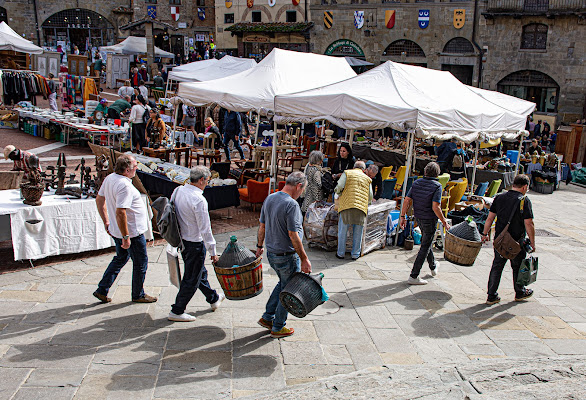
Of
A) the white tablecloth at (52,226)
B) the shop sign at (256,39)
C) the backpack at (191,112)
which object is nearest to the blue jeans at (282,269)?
the white tablecloth at (52,226)

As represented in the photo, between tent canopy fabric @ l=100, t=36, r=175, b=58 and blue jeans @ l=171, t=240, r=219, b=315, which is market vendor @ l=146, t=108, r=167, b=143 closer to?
blue jeans @ l=171, t=240, r=219, b=315

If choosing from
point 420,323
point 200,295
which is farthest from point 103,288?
point 420,323

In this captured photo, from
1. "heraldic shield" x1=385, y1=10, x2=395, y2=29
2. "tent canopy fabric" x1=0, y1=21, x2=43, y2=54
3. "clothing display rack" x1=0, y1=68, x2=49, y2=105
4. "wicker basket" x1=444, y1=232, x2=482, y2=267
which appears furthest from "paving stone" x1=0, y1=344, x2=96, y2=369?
"heraldic shield" x1=385, y1=10, x2=395, y2=29

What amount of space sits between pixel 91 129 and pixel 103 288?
8.99 meters

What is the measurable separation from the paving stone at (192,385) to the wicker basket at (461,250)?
11.1 feet

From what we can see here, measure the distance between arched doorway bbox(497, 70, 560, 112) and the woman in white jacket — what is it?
19.3 metres

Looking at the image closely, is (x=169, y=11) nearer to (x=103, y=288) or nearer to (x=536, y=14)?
(x=536, y=14)

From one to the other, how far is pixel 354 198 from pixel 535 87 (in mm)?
21644

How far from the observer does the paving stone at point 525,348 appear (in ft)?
17.1

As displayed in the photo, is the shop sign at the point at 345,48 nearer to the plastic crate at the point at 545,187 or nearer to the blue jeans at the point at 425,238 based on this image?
the plastic crate at the point at 545,187

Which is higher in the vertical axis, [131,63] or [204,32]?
[204,32]

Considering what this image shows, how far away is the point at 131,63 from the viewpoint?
30.2 meters

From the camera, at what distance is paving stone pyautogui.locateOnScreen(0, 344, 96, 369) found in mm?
4434

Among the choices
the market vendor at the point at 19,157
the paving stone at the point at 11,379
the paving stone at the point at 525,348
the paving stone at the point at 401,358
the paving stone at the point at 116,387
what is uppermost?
the market vendor at the point at 19,157
